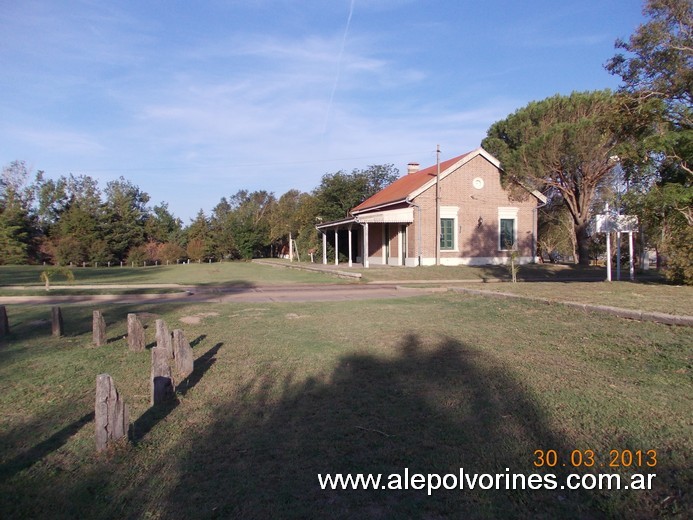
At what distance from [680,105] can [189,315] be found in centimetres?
1392

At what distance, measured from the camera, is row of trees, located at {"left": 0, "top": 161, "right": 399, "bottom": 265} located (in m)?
42.8

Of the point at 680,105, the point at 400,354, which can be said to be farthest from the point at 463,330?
the point at 680,105

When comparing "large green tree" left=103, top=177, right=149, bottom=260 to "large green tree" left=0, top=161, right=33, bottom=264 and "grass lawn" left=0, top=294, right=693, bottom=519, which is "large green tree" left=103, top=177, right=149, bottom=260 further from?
"grass lawn" left=0, top=294, right=693, bottom=519

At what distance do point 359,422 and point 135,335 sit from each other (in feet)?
16.6

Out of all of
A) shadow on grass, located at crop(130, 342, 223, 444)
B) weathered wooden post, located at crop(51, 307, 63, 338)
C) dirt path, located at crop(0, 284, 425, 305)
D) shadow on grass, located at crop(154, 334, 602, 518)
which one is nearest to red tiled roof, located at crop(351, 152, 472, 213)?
dirt path, located at crop(0, 284, 425, 305)

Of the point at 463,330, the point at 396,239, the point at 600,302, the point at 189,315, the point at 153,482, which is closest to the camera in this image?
the point at 153,482

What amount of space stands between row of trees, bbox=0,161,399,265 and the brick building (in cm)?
1332

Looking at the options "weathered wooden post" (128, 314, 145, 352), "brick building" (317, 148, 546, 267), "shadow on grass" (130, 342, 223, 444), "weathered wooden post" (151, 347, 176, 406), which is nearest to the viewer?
"shadow on grass" (130, 342, 223, 444)

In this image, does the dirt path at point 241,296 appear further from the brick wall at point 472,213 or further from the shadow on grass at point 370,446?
the brick wall at point 472,213

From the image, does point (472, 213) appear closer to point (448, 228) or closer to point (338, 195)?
point (448, 228)

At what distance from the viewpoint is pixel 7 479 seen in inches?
147

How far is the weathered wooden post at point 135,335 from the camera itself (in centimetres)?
808

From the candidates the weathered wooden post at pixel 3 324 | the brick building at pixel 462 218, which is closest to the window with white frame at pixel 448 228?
the brick building at pixel 462 218

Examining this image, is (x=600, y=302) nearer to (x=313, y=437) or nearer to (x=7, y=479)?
(x=313, y=437)
